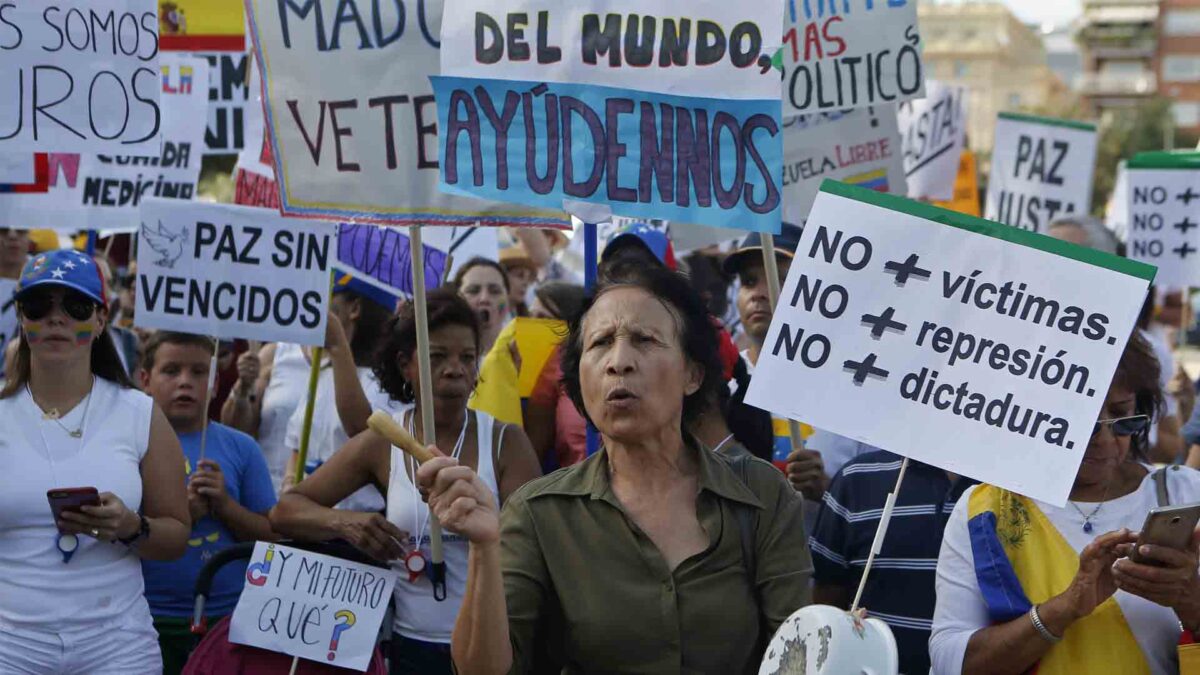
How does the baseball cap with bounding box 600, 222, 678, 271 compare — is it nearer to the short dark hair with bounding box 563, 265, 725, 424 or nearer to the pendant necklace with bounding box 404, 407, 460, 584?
the pendant necklace with bounding box 404, 407, 460, 584

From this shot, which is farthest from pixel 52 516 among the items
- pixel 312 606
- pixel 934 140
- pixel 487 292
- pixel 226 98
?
pixel 934 140

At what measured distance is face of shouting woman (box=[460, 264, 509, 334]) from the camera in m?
8.40

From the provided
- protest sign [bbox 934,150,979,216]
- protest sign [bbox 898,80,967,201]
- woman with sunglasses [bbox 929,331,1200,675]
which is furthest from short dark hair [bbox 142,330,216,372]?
protest sign [bbox 934,150,979,216]

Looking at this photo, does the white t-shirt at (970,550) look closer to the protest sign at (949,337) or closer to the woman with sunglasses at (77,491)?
the protest sign at (949,337)

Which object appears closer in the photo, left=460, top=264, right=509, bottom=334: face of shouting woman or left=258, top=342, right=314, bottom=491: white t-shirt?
left=258, top=342, right=314, bottom=491: white t-shirt

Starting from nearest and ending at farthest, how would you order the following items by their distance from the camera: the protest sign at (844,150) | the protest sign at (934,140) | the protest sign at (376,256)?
1. the protest sign at (376,256)
2. the protest sign at (844,150)
3. the protest sign at (934,140)

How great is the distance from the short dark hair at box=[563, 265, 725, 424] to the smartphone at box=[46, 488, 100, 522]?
5.24ft

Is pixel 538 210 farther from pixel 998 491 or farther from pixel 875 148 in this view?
pixel 875 148

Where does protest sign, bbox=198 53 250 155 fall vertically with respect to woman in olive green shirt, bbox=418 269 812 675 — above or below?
above

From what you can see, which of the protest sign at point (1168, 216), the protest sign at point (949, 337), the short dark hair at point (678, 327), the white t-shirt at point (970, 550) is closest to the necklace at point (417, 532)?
the short dark hair at point (678, 327)

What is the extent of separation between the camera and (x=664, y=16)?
16.6ft

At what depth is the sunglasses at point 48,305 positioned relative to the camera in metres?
5.27

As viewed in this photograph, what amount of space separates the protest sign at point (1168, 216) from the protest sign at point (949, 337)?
249 inches

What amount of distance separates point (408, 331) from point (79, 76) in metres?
1.65
